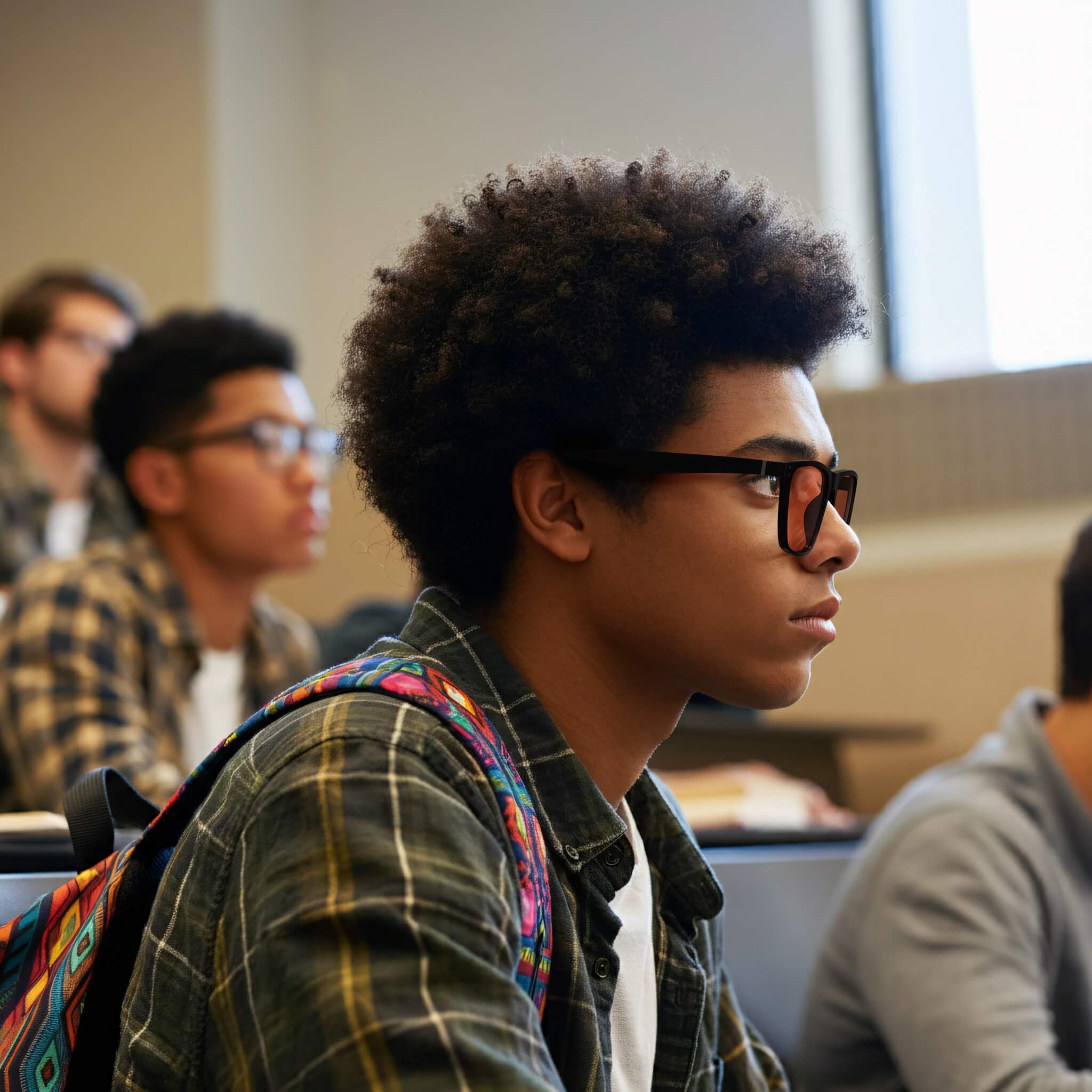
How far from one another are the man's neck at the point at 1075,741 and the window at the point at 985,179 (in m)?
2.16

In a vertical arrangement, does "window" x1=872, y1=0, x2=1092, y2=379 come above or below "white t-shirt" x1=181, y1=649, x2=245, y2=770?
above

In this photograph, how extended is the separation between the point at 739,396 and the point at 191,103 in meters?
3.91

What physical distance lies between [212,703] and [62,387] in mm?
1618

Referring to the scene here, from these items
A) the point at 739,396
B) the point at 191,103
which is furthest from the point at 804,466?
the point at 191,103

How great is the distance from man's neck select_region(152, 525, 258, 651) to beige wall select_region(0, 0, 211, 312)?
2.24 metres

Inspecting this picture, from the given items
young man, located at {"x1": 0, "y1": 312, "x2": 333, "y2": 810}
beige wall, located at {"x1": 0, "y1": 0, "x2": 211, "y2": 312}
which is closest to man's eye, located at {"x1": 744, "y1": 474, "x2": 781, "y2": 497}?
young man, located at {"x1": 0, "y1": 312, "x2": 333, "y2": 810}

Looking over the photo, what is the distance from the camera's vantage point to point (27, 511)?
3281mm

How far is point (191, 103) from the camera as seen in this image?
441cm

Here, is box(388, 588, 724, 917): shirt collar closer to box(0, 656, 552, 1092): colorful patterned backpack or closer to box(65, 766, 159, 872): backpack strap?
box(0, 656, 552, 1092): colorful patterned backpack

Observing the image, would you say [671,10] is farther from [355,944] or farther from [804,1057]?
[355,944]

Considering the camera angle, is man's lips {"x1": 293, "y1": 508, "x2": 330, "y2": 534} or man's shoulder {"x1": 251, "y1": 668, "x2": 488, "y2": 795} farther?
man's lips {"x1": 293, "y1": 508, "x2": 330, "y2": 534}

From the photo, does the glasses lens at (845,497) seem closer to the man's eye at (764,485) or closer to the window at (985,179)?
the man's eye at (764,485)

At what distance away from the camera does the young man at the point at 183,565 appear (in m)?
1.95

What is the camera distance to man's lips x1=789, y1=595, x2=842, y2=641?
0.91m
